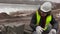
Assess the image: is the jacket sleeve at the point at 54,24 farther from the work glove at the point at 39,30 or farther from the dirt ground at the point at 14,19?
the dirt ground at the point at 14,19

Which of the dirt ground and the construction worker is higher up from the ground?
the construction worker

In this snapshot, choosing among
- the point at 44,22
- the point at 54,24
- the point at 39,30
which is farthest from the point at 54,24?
the point at 39,30

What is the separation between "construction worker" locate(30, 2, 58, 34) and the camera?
288cm

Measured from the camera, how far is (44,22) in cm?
302

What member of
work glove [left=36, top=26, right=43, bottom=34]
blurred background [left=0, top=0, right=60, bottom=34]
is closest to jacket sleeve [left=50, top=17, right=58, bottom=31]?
work glove [left=36, top=26, right=43, bottom=34]

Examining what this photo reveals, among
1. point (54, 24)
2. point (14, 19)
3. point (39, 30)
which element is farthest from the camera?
point (14, 19)

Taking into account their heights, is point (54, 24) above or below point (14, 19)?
above

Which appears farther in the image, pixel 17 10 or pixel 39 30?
pixel 17 10

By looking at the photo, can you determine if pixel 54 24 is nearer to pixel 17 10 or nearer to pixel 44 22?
pixel 44 22

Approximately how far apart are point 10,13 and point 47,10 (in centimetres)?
97

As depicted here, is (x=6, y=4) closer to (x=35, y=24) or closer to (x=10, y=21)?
(x=10, y=21)

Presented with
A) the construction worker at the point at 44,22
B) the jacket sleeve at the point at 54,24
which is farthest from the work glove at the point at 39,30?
the jacket sleeve at the point at 54,24

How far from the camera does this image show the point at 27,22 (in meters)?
3.68

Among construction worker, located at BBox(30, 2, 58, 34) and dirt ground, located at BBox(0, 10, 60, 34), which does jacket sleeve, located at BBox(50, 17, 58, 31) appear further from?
dirt ground, located at BBox(0, 10, 60, 34)
